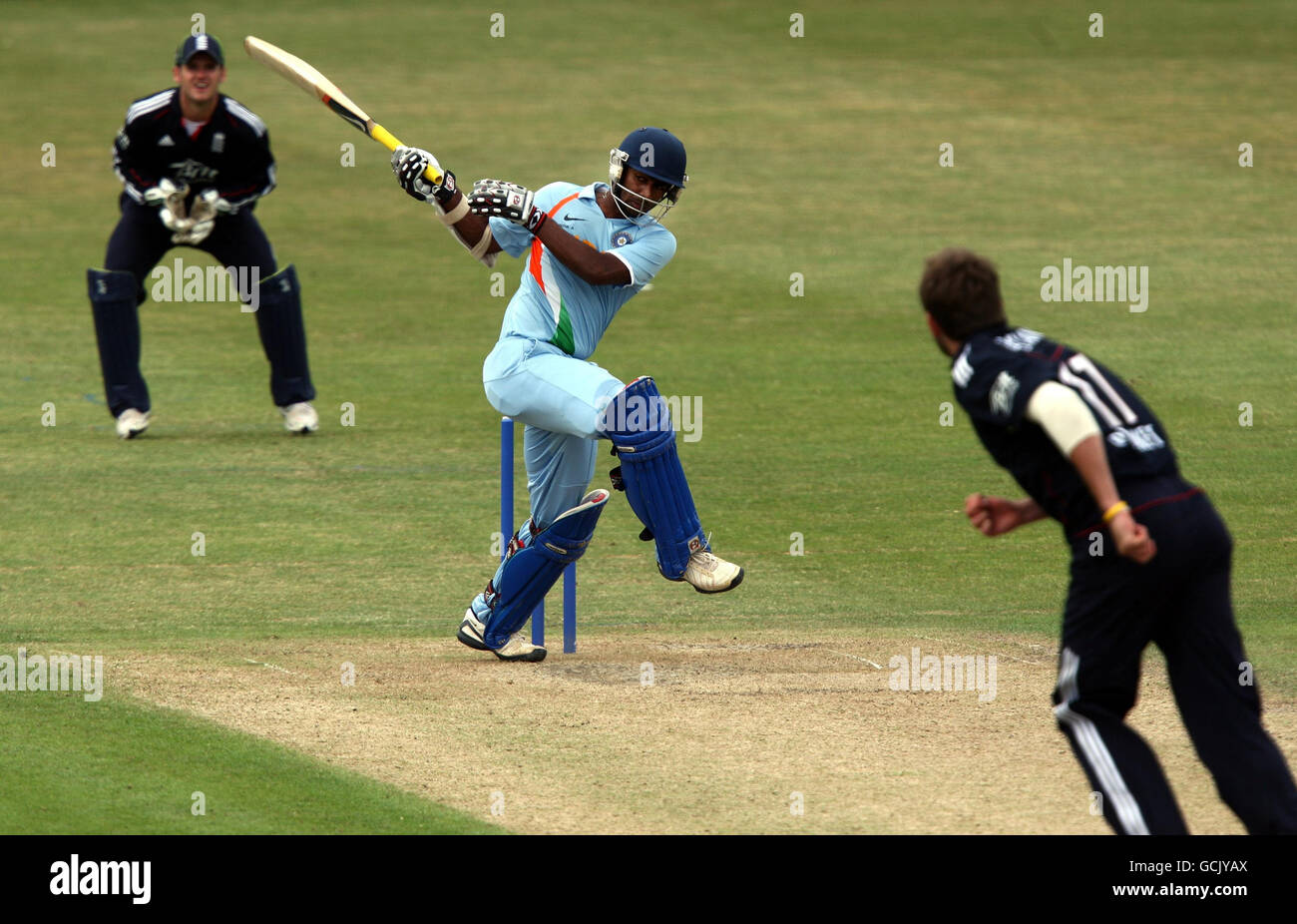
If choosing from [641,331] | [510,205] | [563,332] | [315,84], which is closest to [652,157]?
[510,205]

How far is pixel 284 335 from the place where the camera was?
12016 mm

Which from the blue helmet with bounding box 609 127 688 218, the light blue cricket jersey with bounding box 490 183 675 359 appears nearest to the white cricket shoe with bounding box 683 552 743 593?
the light blue cricket jersey with bounding box 490 183 675 359

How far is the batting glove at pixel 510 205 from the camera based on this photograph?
711cm

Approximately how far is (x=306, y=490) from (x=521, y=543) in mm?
3493

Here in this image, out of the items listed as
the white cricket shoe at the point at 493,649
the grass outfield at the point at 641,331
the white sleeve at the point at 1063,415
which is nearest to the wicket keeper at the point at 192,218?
the grass outfield at the point at 641,331

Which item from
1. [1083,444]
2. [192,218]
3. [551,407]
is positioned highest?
[192,218]

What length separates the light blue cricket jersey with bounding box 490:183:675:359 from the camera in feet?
24.5

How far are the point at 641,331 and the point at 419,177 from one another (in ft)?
25.8

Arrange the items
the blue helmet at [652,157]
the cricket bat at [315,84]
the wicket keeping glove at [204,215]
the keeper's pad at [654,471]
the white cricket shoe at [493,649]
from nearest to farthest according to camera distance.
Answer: the keeper's pad at [654,471]
the blue helmet at [652,157]
the white cricket shoe at [493,649]
the cricket bat at [315,84]
the wicket keeping glove at [204,215]

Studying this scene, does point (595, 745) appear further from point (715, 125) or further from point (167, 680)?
point (715, 125)

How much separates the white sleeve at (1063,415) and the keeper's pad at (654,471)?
7.60ft

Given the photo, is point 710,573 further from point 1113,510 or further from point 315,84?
point 315,84

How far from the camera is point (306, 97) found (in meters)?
24.3

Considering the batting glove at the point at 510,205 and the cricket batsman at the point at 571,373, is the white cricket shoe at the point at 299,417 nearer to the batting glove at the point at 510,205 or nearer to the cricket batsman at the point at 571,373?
the cricket batsman at the point at 571,373
